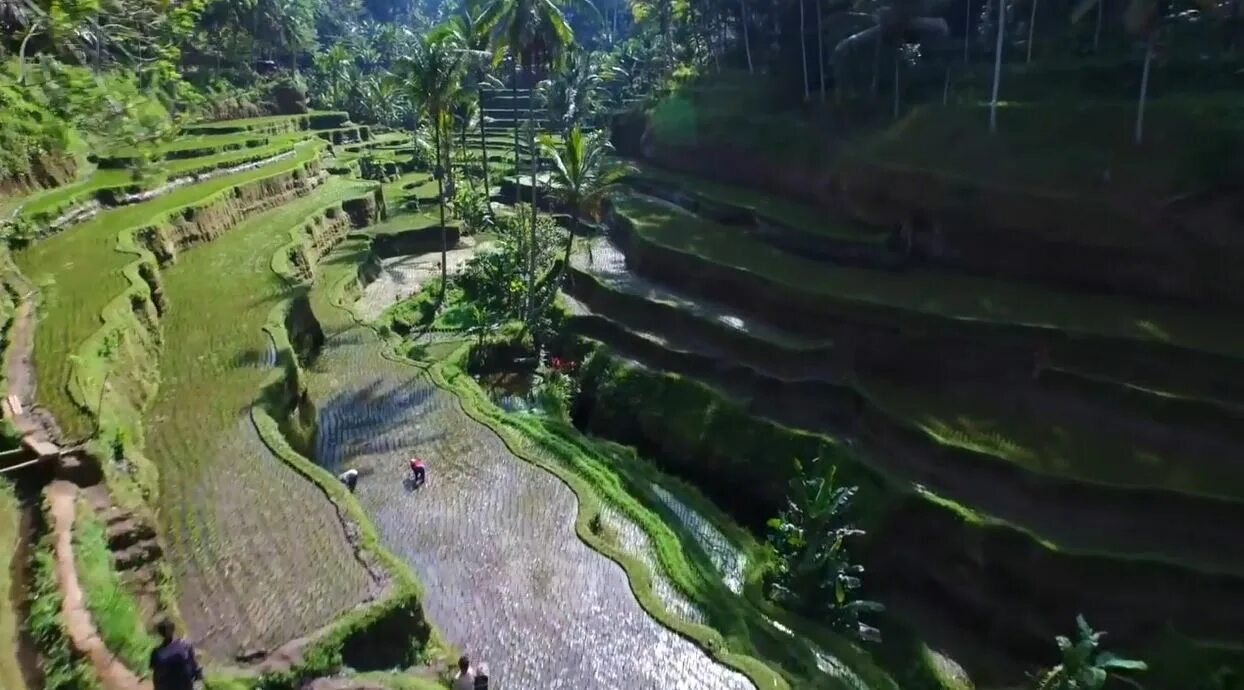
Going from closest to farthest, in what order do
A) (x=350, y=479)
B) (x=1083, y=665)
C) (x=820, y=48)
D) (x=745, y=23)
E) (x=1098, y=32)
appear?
(x=1083, y=665), (x=350, y=479), (x=1098, y=32), (x=820, y=48), (x=745, y=23)

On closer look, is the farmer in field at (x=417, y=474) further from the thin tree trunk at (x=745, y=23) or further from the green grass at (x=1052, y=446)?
the thin tree trunk at (x=745, y=23)

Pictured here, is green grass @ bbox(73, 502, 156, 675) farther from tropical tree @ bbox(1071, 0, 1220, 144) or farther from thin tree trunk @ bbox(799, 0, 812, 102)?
thin tree trunk @ bbox(799, 0, 812, 102)

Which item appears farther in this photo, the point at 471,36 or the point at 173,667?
the point at 471,36

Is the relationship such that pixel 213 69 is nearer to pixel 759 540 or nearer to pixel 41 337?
pixel 41 337

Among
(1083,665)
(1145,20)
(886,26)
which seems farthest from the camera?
(886,26)

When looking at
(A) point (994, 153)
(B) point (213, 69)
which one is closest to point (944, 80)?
→ (A) point (994, 153)

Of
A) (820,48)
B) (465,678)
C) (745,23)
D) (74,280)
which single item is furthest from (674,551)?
(745,23)

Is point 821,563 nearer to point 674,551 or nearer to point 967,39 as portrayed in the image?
point 674,551
